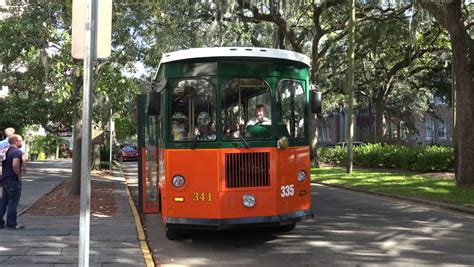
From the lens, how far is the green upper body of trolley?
8297 mm

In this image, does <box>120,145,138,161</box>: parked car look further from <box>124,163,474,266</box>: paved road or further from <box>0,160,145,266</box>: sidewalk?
<box>124,163,474,266</box>: paved road

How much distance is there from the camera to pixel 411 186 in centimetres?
1764

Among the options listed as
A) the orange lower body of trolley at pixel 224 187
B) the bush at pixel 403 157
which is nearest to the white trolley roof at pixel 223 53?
the orange lower body of trolley at pixel 224 187

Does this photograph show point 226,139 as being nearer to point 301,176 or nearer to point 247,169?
point 247,169

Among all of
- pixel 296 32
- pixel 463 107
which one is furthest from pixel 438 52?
pixel 463 107

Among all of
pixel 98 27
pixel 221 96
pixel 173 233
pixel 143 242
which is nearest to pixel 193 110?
pixel 221 96

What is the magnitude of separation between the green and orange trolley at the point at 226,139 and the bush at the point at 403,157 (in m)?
16.9

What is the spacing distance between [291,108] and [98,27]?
460 cm

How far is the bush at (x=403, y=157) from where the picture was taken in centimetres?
2346

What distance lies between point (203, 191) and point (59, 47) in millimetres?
6985

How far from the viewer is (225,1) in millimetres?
20016

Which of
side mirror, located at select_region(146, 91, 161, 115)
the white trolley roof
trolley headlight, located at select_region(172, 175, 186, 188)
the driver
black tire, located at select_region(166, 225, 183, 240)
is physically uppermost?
the white trolley roof

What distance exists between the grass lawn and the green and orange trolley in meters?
6.76

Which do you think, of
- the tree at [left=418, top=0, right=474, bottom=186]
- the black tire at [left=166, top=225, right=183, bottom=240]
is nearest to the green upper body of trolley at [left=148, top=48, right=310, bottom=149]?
the black tire at [left=166, top=225, right=183, bottom=240]
